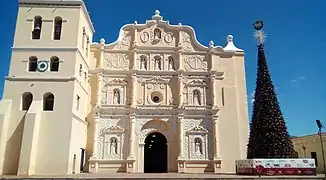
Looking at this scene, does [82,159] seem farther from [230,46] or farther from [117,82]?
[230,46]

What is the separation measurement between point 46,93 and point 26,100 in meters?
1.58

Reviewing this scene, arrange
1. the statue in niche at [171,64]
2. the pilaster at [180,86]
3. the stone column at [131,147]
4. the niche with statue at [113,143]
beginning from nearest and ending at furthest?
1. the stone column at [131,147]
2. the niche with statue at [113,143]
3. the pilaster at [180,86]
4. the statue in niche at [171,64]

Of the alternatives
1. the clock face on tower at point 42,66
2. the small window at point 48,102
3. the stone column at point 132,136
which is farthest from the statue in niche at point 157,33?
the small window at point 48,102

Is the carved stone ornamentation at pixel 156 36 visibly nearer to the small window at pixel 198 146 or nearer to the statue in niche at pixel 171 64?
the statue in niche at pixel 171 64

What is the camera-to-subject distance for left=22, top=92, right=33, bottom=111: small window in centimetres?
1905

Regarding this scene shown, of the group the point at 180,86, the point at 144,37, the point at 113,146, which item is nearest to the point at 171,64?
the point at 180,86

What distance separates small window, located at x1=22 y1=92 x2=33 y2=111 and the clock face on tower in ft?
5.66

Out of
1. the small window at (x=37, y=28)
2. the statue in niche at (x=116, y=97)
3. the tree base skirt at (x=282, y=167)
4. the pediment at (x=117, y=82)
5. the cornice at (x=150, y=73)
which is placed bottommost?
the tree base skirt at (x=282, y=167)

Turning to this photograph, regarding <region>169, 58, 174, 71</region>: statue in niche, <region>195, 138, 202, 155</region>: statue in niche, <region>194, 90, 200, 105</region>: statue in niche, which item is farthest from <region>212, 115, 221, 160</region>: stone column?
<region>169, 58, 174, 71</region>: statue in niche

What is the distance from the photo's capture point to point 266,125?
18.9 metres

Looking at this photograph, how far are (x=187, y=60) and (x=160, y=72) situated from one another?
2.52m

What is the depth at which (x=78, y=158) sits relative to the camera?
20.0m

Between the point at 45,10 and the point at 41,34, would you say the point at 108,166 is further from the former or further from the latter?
the point at 45,10

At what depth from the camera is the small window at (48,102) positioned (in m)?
19.3
